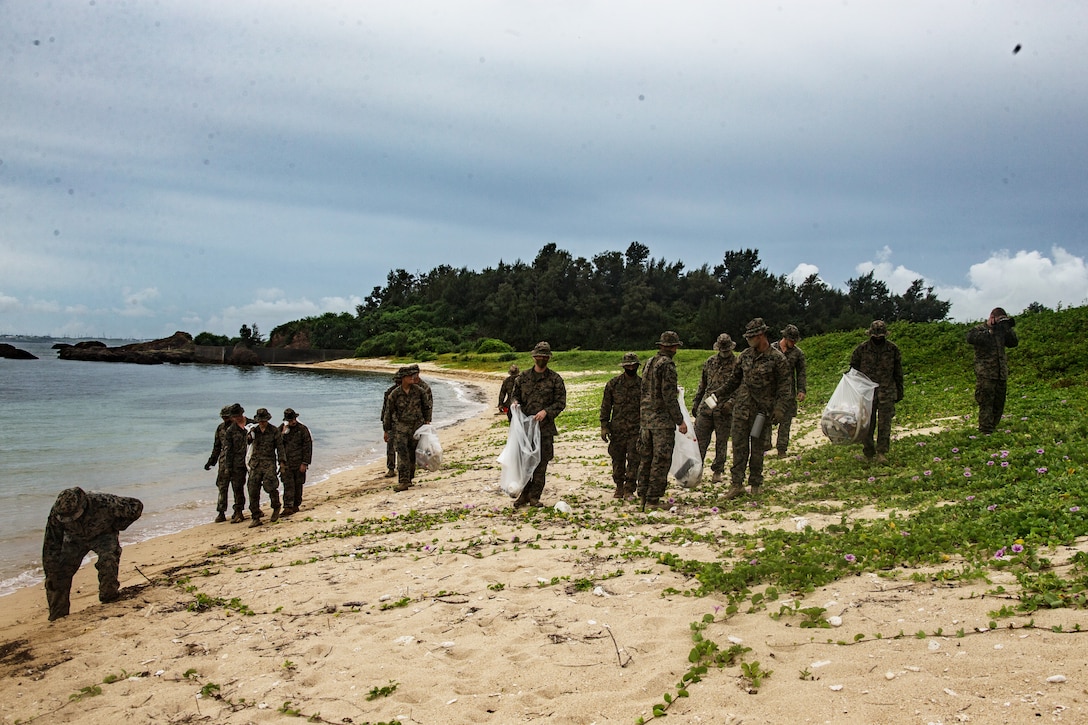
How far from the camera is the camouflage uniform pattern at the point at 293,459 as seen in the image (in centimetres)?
1179

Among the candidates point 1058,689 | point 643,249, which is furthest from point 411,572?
point 643,249

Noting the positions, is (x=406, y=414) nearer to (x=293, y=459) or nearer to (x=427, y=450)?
(x=427, y=450)

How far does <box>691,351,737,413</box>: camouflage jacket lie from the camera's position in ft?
35.5

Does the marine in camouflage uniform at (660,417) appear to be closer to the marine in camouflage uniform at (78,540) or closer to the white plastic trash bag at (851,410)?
the white plastic trash bag at (851,410)

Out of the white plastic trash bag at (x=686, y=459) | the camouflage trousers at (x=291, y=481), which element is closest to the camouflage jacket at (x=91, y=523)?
the camouflage trousers at (x=291, y=481)

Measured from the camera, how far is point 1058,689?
3.55 metres

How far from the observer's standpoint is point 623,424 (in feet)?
33.1

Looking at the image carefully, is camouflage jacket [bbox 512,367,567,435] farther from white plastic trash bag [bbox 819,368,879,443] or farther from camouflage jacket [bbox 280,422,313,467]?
camouflage jacket [bbox 280,422,313,467]

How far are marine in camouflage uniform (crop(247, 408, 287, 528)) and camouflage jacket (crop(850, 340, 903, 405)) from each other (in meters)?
9.36

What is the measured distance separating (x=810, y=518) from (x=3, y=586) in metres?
10.6

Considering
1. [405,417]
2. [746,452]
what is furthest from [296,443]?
[746,452]

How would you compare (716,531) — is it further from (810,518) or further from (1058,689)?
(1058,689)

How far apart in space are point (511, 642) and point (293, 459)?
7760 millimetres

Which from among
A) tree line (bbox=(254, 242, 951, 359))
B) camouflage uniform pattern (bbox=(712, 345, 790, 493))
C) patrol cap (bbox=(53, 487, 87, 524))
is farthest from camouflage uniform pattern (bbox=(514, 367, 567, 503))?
tree line (bbox=(254, 242, 951, 359))
